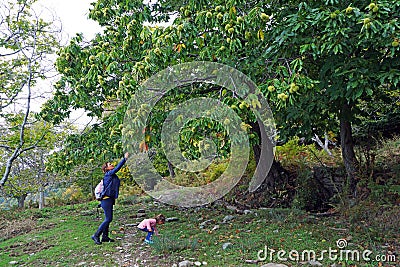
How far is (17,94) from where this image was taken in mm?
6852

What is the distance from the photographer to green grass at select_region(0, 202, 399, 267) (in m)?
4.37

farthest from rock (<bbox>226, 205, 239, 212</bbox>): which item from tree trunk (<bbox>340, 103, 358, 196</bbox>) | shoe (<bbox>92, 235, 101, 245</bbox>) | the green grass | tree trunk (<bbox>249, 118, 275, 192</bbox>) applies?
shoe (<bbox>92, 235, 101, 245</bbox>)

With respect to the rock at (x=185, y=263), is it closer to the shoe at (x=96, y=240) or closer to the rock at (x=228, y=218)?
the shoe at (x=96, y=240)

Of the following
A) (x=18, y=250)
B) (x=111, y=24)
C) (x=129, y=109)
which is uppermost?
(x=111, y=24)

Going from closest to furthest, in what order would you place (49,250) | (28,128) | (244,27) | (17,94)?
1. (244,27)
2. (49,250)
3. (17,94)
4. (28,128)

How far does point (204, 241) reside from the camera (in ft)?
16.6

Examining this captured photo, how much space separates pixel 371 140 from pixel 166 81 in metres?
5.47

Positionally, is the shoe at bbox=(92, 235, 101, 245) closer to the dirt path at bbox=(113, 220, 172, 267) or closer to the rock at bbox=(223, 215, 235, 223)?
Result: the dirt path at bbox=(113, 220, 172, 267)

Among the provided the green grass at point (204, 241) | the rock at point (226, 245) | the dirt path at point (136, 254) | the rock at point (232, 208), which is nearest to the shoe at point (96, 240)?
the green grass at point (204, 241)

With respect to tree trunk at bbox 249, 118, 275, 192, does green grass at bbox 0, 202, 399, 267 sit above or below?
below

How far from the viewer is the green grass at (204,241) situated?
4371mm

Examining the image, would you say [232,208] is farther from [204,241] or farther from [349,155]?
[204,241]

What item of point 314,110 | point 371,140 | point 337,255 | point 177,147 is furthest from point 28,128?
point 371,140

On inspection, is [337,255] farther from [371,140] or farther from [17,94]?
[17,94]
